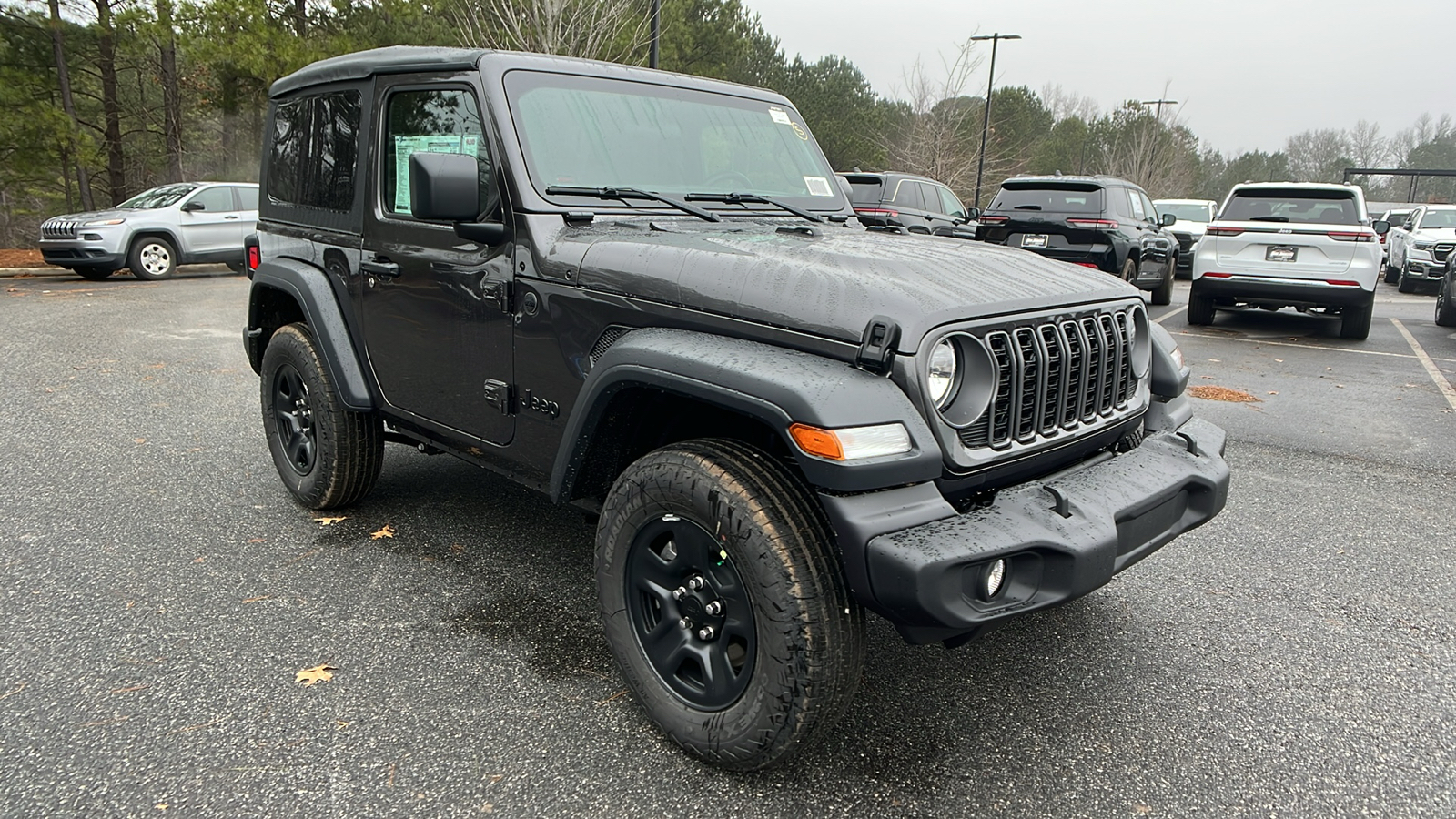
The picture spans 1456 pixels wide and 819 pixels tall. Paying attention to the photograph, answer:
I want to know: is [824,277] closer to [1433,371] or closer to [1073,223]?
[1433,371]

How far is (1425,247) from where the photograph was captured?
52.7 ft

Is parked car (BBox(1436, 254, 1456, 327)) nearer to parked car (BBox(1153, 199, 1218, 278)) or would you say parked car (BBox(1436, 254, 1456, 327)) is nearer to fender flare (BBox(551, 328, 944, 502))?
parked car (BBox(1153, 199, 1218, 278))

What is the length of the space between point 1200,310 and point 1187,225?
1041 centimetres

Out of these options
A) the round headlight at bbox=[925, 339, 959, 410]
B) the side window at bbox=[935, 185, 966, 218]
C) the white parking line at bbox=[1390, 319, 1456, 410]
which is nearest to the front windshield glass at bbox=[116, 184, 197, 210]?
the side window at bbox=[935, 185, 966, 218]

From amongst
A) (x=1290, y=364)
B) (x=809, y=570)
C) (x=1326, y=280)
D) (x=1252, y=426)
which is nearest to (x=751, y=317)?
(x=809, y=570)

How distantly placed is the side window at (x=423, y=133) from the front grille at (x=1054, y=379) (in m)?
1.77

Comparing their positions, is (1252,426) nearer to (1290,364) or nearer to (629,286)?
(1290,364)

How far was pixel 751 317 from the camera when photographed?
91.8 inches

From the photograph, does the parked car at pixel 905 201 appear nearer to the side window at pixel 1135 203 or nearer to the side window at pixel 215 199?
the side window at pixel 1135 203

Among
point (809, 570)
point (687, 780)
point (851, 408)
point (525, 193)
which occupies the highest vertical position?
point (525, 193)

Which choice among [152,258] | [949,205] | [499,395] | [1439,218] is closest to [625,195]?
[499,395]

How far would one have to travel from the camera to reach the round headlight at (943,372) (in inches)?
86.9

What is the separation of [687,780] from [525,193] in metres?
1.84

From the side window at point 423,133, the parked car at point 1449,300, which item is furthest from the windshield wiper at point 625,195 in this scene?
the parked car at point 1449,300
